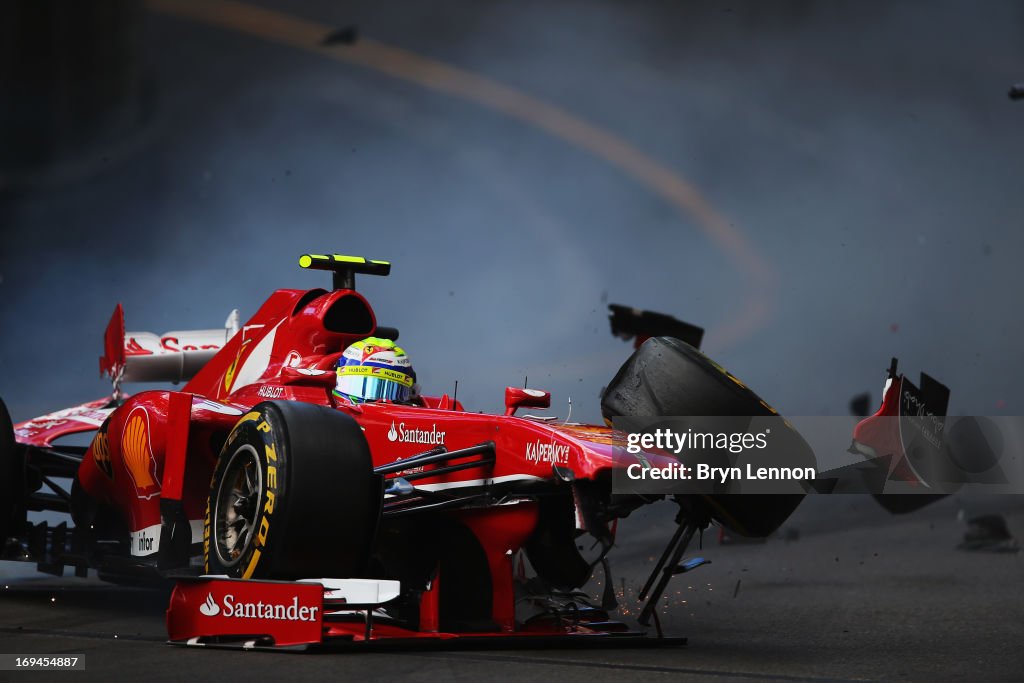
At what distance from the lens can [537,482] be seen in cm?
529

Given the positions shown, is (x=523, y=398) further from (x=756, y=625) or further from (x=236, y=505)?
(x=756, y=625)

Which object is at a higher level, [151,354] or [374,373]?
[151,354]

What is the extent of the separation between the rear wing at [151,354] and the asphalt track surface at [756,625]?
1.74 meters

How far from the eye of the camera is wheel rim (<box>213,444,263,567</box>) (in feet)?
16.9

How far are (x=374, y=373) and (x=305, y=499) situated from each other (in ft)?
5.61

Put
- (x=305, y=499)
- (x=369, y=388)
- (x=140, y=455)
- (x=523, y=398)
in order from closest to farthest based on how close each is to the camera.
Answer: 1. (x=305, y=499)
2. (x=523, y=398)
3. (x=140, y=455)
4. (x=369, y=388)

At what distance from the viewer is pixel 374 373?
6.46 meters

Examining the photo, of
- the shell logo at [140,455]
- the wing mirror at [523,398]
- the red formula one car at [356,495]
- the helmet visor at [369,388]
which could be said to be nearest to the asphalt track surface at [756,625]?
the red formula one car at [356,495]

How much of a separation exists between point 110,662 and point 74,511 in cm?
335

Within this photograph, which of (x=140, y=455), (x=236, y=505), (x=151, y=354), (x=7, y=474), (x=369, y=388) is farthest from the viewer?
(x=151, y=354)

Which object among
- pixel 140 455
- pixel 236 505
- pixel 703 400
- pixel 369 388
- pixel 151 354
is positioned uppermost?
pixel 151 354

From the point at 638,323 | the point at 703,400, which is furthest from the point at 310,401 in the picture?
the point at 638,323

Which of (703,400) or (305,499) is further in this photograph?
(703,400)

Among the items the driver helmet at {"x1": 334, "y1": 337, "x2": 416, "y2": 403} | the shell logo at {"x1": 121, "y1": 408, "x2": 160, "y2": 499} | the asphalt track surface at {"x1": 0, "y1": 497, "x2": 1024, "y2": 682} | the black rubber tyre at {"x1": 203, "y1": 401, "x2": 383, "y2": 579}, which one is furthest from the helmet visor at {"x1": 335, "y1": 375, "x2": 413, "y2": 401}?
the asphalt track surface at {"x1": 0, "y1": 497, "x2": 1024, "y2": 682}
